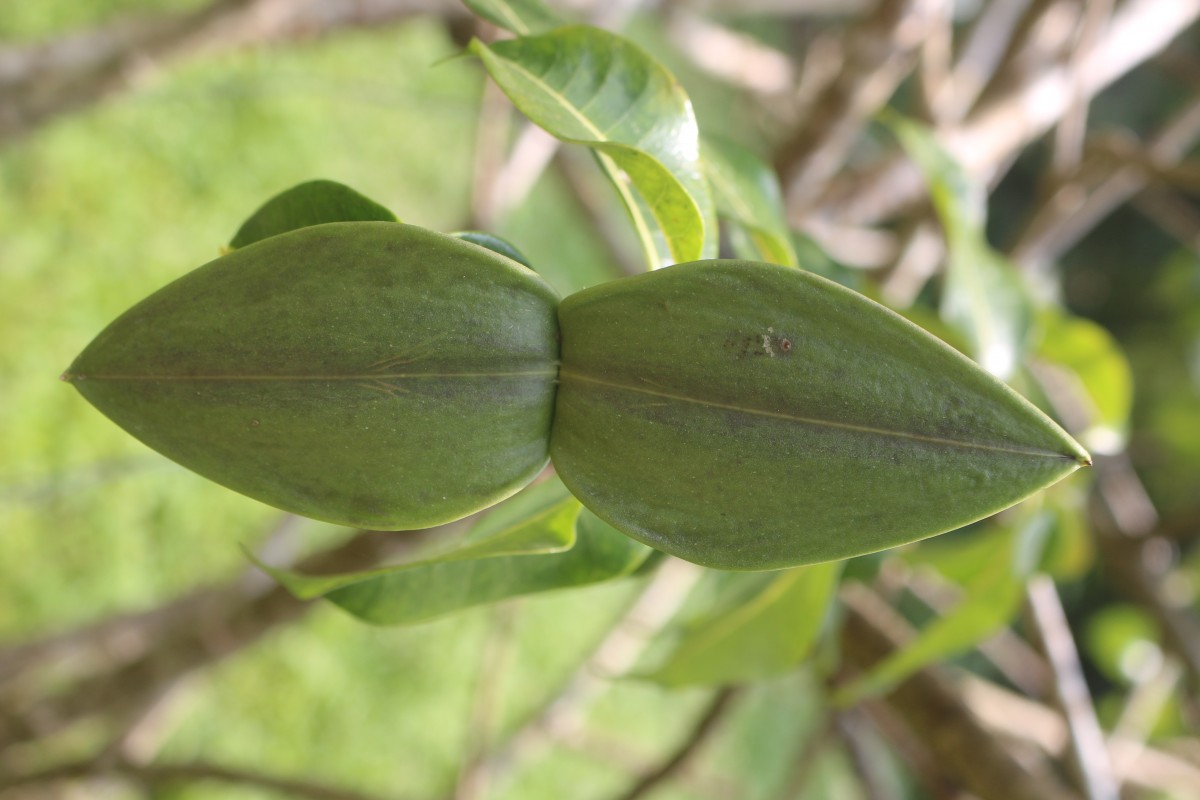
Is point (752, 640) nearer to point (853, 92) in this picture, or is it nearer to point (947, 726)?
point (947, 726)

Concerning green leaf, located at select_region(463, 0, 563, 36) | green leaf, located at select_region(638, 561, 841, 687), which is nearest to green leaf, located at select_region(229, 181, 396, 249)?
green leaf, located at select_region(463, 0, 563, 36)

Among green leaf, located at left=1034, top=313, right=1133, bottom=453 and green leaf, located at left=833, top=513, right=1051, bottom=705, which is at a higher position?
green leaf, located at left=1034, top=313, right=1133, bottom=453

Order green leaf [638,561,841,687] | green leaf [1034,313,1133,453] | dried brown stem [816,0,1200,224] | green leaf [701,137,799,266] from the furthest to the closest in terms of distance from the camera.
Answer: dried brown stem [816,0,1200,224] → green leaf [1034,313,1133,453] → green leaf [638,561,841,687] → green leaf [701,137,799,266]

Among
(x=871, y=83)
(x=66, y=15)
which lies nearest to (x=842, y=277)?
(x=871, y=83)

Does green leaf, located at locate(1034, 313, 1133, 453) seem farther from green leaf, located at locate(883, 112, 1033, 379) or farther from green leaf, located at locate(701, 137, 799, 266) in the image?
green leaf, located at locate(701, 137, 799, 266)

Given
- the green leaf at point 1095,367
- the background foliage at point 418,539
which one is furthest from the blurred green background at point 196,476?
the green leaf at point 1095,367

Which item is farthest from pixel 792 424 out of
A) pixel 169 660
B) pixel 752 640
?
pixel 169 660

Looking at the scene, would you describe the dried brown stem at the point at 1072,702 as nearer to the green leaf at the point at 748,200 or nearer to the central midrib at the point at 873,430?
the green leaf at the point at 748,200
